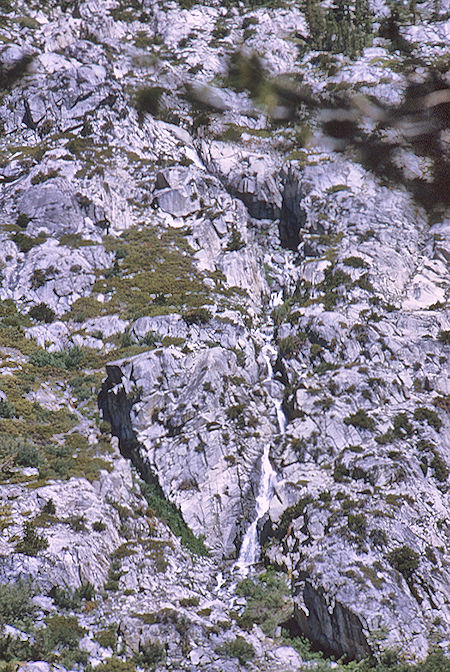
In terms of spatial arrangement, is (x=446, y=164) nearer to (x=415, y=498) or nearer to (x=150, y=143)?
(x=415, y=498)

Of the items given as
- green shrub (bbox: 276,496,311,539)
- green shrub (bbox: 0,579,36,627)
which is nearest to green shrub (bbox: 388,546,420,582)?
green shrub (bbox: 276,496,311,539)

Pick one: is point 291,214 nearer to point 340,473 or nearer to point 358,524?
point 340,473

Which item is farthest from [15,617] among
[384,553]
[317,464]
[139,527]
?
[317,464]

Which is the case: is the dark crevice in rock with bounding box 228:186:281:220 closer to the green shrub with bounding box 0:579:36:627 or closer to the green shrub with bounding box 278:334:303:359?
the green shrub with bounding box 278:334:303:359

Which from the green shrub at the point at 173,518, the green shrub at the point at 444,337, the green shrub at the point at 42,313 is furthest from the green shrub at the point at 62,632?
the green shrub at the point at 444,337

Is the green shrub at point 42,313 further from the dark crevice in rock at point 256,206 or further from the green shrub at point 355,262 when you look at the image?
the dark crevice in rock at point 256,206
